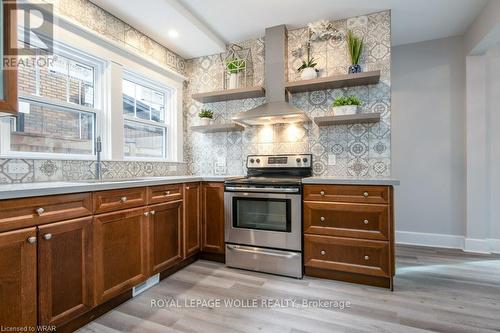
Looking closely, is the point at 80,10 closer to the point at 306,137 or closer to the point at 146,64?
the point at 146,64

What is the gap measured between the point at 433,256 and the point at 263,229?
208 cm

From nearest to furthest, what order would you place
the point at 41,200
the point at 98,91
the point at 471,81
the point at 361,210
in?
the point at 41,200
the point at 361,210
the point at 98,91
the point at 471,81

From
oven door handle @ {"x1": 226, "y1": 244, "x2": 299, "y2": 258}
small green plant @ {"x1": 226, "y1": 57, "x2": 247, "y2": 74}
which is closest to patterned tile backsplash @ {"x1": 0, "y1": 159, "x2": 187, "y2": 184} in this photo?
oven door handle @ {"x1": 226, "y1": 244, "x2": 299, "y2": 258}

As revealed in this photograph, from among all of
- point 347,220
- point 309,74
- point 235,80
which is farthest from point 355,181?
point 235,80

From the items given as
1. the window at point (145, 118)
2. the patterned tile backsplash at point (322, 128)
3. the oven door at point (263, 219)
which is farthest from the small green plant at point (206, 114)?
the oven door at point (263, 219)

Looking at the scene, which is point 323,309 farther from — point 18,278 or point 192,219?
point 18,278

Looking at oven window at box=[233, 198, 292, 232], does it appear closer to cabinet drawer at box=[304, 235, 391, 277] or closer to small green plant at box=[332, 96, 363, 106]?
cabinet drawer at box=[304, 235, 391, 277]

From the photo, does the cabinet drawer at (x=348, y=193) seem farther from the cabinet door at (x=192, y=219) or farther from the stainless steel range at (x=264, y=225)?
the cabinet door at (x=192, y=219)

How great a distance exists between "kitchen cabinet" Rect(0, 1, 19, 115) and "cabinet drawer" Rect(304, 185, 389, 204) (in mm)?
2184

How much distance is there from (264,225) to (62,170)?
5.95ft

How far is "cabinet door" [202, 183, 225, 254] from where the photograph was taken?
9.00 ft

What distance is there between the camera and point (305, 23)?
2902mm

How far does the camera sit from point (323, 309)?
6.03 ft

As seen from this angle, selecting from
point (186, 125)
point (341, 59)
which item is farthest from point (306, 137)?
point (186, 125)
